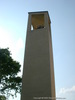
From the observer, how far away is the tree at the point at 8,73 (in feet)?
41.3

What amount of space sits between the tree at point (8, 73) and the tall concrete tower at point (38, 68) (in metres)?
4.12

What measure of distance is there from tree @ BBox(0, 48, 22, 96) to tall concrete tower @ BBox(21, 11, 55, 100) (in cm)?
412

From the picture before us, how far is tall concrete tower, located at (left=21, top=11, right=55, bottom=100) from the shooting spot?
307 inches

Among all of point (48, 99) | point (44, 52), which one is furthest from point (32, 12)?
point (48, 99)

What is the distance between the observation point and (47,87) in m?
7.78

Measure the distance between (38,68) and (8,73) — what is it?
566 cm

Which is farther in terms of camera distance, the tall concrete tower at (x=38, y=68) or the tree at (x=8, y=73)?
the tree at (x=8, y=73)

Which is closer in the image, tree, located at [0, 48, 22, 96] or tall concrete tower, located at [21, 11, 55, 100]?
tall concrete tower, located at [21, 11, 55, 100]

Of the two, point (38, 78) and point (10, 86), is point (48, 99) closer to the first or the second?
point (38, 78)

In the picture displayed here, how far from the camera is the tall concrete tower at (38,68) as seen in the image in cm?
781

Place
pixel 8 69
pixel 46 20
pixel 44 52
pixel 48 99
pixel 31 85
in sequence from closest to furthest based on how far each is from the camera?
pixel 48 99 < pixel 31 85 < pixel 44 52 < pixel 46 20 < pixel 8 69

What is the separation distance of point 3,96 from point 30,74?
6568 mm

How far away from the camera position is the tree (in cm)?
1260

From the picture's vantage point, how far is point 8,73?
13.0 metres
